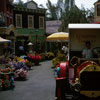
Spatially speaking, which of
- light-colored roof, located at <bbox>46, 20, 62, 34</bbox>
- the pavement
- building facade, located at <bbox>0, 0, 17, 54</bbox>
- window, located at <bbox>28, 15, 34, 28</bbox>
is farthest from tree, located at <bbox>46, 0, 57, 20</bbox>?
the pavement

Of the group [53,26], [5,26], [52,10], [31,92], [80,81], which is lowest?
[31,92]

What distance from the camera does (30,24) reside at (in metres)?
34.2

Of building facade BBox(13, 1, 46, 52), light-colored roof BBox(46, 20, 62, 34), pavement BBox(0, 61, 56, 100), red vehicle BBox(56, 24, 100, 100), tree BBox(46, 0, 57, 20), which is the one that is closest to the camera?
red vehicle BBox(56, 24, 100, 100)

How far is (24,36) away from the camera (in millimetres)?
33625

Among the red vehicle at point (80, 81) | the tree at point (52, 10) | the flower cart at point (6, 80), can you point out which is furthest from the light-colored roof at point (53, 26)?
the red vehicle at point (80, 81)

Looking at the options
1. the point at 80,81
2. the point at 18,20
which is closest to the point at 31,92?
the point at 80,81

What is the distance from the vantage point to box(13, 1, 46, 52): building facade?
1279 inches

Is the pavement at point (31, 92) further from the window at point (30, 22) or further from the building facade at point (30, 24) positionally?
the window at point (30, 22)

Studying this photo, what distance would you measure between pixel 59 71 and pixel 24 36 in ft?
87.0

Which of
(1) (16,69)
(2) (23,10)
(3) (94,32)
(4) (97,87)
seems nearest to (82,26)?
(3) (94,32)

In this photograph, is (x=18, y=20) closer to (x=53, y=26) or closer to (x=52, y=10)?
(x=53, y=26)

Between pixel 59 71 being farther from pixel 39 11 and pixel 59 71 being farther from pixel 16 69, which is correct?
pixel 39 11

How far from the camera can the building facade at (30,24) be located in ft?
107

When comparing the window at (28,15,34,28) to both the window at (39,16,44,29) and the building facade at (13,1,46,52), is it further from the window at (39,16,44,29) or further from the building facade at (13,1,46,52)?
the window at (39,16,44,29)
